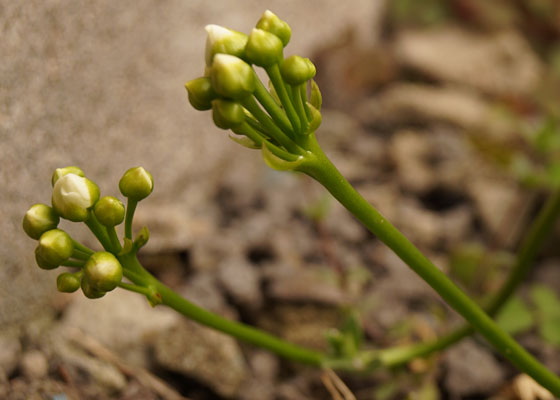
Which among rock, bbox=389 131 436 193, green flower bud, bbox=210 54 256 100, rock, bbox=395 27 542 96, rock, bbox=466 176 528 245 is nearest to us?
green flower bud, bbox=210 54 256 100

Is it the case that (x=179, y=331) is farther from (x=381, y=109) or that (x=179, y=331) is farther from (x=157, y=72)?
(x=381, y=109)

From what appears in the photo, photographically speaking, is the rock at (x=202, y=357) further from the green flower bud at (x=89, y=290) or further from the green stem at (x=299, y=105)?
the green stem at (x=299, y=105)

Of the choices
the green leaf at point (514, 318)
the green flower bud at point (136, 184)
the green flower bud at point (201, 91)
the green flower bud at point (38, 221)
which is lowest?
the green flower bud at point (38, 221)

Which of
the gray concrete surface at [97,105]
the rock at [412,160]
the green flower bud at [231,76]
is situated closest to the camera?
the green flower bud at [231,76]

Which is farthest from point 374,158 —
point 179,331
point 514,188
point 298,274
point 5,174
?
point 5,174

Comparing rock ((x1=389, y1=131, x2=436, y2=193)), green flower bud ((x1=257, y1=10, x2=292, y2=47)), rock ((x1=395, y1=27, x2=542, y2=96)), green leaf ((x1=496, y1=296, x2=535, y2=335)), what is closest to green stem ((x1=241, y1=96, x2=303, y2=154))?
green flower bud ((x1=257, y1=10, x2=292, y2=47))

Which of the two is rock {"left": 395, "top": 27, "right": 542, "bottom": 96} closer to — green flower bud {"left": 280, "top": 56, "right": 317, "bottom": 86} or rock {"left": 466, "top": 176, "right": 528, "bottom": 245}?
rock {"left": 466, "top": 176, "right": 528, "bottom": 245}

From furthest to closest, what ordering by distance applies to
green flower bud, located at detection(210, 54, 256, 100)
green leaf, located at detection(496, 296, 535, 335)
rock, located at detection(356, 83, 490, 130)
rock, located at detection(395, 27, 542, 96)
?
rock, located at detection(395, 27, 542, 96) < rock, located at detection(356, 83, 490, 130) < green leaf, located at detection(496, 296, 535, 335) < green flower bud, located at detection(210, 54, 256, 100)

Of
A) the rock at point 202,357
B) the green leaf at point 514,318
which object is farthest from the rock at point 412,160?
the rock at point 202,357
